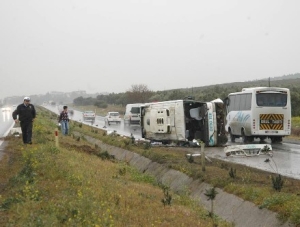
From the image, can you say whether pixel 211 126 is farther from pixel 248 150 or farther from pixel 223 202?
pixel 223 202

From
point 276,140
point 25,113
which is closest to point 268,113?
point 276,140

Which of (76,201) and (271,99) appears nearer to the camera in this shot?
(76,201)

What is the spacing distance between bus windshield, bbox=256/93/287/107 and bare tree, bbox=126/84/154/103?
2402 inches

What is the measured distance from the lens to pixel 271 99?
25422mm

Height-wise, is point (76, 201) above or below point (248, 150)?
above

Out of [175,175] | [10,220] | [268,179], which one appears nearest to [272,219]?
[268,179]

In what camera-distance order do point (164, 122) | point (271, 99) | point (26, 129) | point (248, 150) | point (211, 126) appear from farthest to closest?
point (271, 99) → point (164, 122) → point (211, 126) → point (248, 150) → point (26, 129)

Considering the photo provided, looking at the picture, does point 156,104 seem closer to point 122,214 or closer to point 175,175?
point 175,175

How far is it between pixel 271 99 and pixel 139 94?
65448mm

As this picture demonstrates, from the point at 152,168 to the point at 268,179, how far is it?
6.20 m

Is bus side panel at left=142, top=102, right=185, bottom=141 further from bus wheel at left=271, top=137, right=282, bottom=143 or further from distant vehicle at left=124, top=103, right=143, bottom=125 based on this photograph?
distant vehicle at left=124, top=103, right=143, bottom=125

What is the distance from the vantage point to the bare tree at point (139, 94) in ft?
290

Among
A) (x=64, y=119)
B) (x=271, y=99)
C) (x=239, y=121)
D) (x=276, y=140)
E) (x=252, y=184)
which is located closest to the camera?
(x=252, y=184)

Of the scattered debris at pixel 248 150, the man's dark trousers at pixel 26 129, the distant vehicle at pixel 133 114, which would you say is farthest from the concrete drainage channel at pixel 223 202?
the distant vehicle at pixel 133 114
